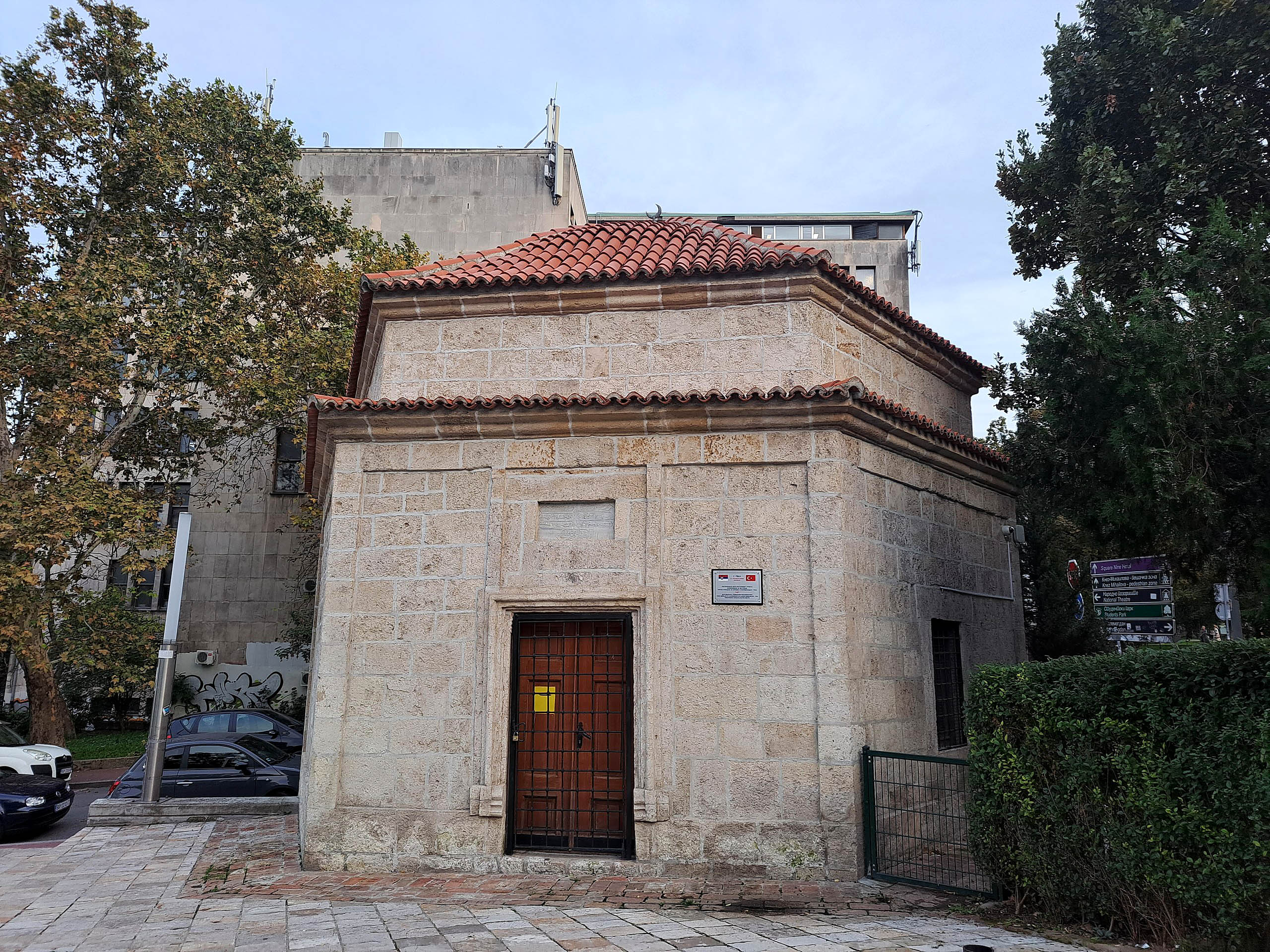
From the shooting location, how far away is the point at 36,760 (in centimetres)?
1328

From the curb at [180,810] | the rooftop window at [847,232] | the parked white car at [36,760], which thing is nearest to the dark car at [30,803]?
the parked white car at [36,760]

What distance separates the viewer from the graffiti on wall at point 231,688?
22.1 metres

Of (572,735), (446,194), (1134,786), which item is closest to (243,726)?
(572,735)

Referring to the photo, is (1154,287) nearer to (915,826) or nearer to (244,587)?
(915,826)

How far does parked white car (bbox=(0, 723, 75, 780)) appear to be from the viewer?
43.0 ft

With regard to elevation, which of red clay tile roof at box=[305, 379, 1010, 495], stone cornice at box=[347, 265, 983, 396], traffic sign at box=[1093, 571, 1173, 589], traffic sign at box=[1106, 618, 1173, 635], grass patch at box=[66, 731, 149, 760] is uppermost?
stone cornice at box=[347, 265, 983, 396]

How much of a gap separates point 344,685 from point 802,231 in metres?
38.5

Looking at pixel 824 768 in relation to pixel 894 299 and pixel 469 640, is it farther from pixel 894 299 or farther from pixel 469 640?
pixel 894 299

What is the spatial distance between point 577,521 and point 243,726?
8.69m

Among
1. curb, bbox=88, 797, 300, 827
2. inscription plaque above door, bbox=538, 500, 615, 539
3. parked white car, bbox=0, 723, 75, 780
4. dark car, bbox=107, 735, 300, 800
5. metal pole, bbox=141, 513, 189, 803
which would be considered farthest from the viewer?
parked white car, bbox=0, 723, 75, 780

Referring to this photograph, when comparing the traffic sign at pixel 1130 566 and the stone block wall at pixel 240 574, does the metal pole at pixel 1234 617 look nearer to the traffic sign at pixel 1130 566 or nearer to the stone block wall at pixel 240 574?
the traffic sign at pixel 1130 566

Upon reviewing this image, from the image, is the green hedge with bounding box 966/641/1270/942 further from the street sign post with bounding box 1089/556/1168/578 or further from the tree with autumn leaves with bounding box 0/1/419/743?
the tree with autumn leaves with bounding box 0/1/419/743

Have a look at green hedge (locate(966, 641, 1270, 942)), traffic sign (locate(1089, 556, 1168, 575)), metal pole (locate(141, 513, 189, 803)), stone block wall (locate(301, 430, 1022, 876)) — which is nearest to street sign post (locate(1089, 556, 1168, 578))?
traffic sign (locate(1089, 556, 1168, 575))

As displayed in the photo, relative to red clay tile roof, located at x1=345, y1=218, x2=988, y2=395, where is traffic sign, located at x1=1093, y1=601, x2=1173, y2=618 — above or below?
below
